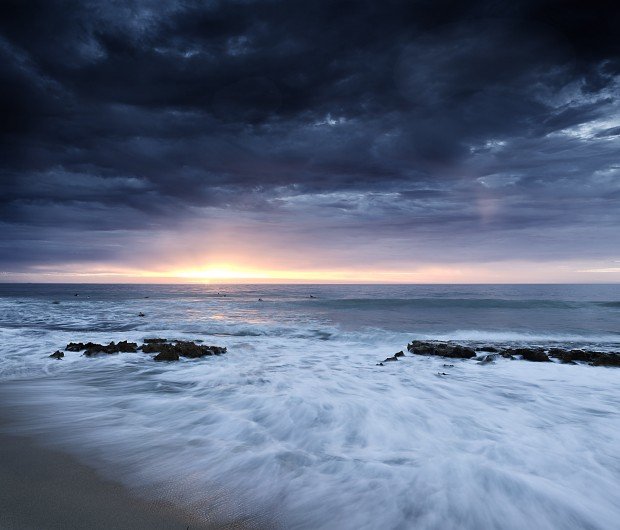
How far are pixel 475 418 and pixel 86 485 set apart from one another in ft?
18.1

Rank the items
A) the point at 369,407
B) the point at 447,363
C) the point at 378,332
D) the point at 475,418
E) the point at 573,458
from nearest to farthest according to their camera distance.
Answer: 1. the point at 573,458
2. the point at 475,418
3. the point at 369,407
4. the point at 447,363
5. the point at 378,332

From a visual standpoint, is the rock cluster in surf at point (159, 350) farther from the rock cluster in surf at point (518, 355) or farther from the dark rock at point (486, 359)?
the dark rock at point (486, 359)

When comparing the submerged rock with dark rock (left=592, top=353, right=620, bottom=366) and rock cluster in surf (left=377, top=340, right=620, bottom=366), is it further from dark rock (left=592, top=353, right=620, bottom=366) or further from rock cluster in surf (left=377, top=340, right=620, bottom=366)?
dark rock (left=592, top=353, right=620, bottom=366)

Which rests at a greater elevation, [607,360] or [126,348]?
[607,360]

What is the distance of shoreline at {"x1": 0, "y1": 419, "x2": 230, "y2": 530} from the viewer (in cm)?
278

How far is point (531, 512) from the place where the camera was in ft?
11.0

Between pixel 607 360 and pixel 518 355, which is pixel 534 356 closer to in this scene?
pixel 518 355

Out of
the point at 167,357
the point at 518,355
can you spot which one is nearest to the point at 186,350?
the point at 167,357

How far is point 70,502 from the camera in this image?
3.05 meters

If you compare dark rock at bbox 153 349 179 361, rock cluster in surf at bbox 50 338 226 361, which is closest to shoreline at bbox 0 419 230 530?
dark rock at bbox 153 349 179 361

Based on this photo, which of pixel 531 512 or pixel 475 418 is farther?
pixel 475 418

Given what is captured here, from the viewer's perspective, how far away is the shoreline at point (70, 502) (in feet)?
9.11

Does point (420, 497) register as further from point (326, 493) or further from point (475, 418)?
point (475, 418)

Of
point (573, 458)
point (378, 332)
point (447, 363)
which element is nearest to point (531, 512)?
point (573, 458)
